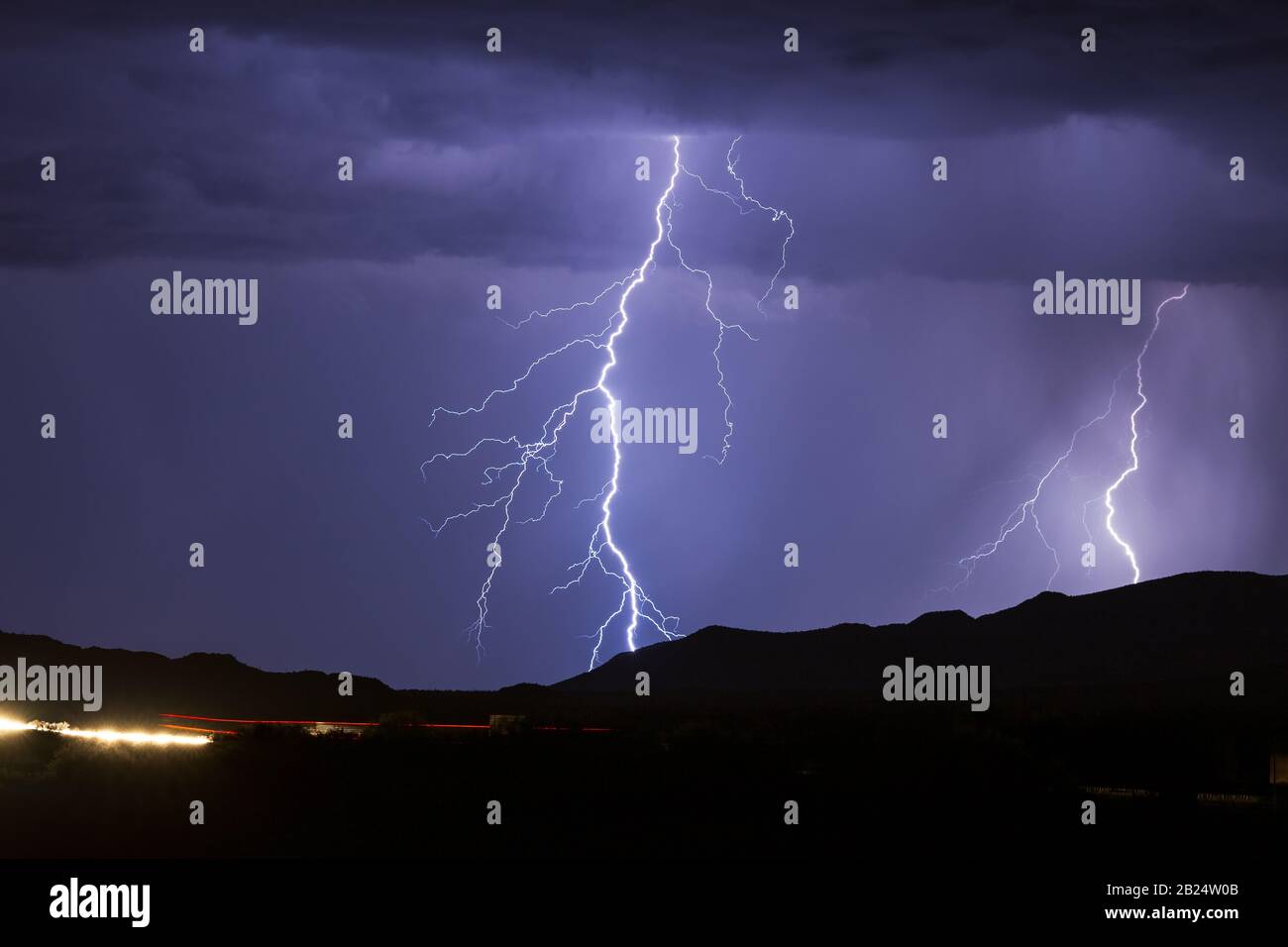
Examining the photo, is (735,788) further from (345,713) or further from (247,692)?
(247,692)

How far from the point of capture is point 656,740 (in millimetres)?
43531

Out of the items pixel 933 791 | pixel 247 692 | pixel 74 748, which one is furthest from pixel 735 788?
pixel 247 692

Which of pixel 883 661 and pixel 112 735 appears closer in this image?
pixel 112 735

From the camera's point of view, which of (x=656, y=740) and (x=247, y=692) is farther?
(x=247, y=692)

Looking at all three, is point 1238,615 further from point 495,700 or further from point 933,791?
point 933,791

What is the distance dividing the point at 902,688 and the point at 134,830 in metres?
70.6

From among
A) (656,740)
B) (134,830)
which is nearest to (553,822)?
(134,830)

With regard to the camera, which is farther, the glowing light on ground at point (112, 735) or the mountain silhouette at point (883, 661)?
the mountain silhouette at point (883, 661)

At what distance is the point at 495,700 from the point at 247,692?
1909cm

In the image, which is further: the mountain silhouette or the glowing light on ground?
the mountain silhouette
